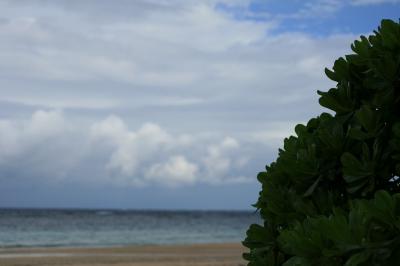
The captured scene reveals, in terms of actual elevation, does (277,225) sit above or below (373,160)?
below

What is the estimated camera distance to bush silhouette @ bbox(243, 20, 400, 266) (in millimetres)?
2553

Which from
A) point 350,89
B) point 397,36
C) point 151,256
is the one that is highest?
point 397,36

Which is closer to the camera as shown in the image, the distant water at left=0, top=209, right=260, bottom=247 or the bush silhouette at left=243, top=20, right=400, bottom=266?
the bush silhouette at left=243, top=20, right=400, bottom=266

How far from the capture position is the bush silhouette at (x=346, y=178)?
8.38 ft

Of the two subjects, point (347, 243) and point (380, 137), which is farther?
point (380, 137)

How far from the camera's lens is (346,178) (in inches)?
114

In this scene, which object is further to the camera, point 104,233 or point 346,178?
point 104,233

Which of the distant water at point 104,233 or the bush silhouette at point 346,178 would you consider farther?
the distant water at point 104,233

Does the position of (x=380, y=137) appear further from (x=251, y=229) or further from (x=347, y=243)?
(x=251, y=229)

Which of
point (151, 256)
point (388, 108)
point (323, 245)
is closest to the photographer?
point (323, 245)

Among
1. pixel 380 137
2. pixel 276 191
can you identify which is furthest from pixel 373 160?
pixel 276 191

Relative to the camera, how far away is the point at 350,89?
3.14m

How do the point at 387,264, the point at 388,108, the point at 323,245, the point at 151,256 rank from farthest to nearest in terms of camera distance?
1. the point at 151,256
2. the point at 388,108
3. the point at 323,245
4. the point at 387,264

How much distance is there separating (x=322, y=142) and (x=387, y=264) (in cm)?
75
